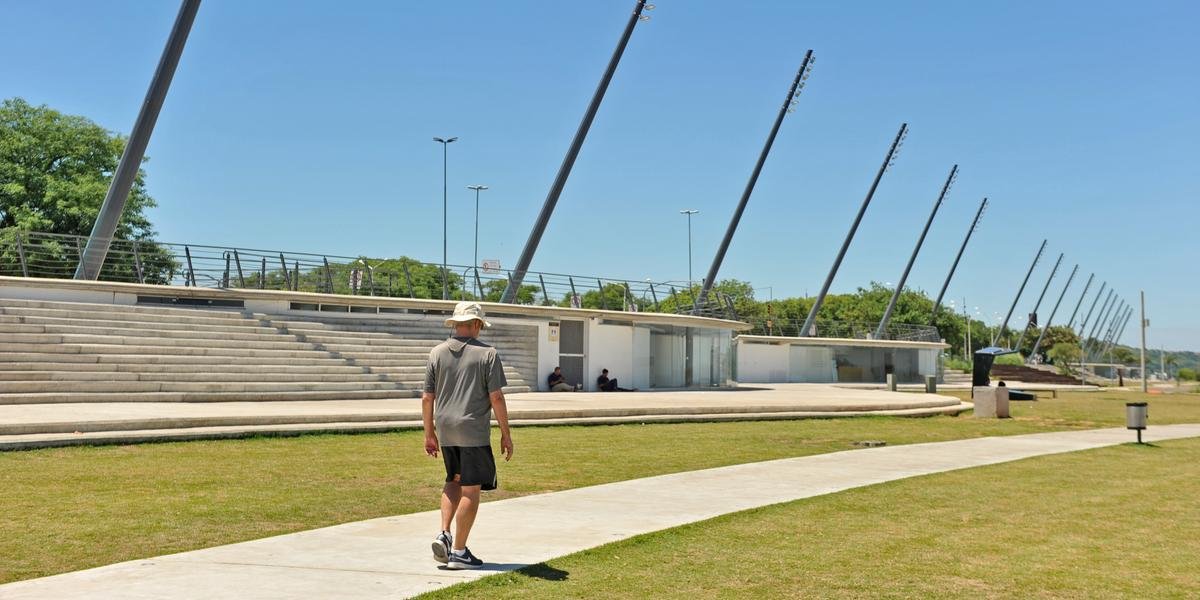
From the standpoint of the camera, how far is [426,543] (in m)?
7.87

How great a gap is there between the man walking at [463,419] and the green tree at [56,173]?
4153 centimetres

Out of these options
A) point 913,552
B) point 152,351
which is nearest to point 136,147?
point 152,351

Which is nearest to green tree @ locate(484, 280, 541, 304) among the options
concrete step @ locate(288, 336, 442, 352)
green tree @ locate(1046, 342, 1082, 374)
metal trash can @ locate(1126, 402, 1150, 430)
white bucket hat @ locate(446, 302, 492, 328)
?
concrete step @ locate(288, 336, 442, 352)

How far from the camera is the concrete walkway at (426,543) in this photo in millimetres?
6188

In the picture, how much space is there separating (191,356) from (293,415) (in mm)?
7774

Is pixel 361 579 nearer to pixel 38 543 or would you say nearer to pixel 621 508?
pixel 38 543

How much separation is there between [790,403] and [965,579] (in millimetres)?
21249

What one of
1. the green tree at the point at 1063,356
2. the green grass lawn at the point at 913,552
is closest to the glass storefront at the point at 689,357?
the green grass lawn at the point at 913,552

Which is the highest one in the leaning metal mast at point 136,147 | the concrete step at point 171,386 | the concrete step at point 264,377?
the leaning metal mast at point 136,147

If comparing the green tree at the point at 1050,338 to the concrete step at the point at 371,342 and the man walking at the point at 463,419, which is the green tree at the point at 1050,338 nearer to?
the concrete step at the point at 371,342

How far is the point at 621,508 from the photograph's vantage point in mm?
9906

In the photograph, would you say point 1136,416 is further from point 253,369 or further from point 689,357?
point 689,357

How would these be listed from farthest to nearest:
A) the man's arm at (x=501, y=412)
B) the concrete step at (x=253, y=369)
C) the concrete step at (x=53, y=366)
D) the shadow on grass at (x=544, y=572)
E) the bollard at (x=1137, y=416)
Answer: the concrete step at (x=253, y=369), the concrete step at (x=53, y=366), the bollard at (x=1137, y=416), the man's arm at (x=501, y=412), the shadow on grass at (x=544, y=572)

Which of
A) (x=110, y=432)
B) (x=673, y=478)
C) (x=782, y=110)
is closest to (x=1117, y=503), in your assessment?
(x=673, y=478)
